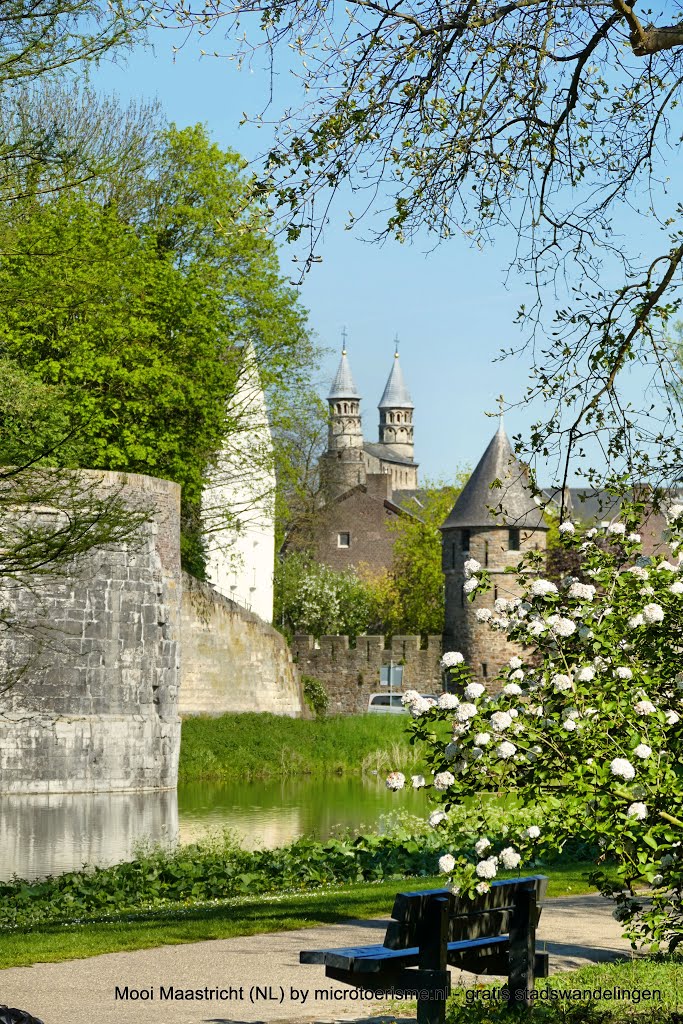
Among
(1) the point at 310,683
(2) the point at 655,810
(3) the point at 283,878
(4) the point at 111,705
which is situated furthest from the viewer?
(1) the point at 310,683

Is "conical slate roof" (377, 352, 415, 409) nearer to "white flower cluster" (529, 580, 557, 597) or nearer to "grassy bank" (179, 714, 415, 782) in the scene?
"grassy bank" (179, 714, 415, 782)

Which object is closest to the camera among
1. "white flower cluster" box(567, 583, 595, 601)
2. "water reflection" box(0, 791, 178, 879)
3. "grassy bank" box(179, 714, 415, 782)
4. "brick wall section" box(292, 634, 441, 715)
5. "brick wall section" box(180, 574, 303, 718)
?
"white flower cluster" box(567, 583, 595, 601)

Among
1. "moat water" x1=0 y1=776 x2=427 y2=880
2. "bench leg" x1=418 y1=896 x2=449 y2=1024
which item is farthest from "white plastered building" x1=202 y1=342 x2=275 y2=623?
"bench leg" x1=418 y1=896 x2=449 y2=1024

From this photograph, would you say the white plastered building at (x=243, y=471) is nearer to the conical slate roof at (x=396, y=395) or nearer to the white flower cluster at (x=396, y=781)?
the white flower cluster at (x=396, y=781)

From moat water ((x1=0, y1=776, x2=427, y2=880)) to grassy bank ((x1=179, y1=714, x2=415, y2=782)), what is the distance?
1.87 metres

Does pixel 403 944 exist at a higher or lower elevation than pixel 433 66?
lower

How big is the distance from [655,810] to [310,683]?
3014 cm

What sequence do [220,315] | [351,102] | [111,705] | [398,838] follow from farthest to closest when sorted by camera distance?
[220,315]
[111,705]
[398,838]
[351,102]

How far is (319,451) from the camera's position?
51531mm

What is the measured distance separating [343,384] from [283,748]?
310ft

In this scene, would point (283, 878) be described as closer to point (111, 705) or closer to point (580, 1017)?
point (580, 1017)

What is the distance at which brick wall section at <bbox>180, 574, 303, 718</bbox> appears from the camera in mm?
28031

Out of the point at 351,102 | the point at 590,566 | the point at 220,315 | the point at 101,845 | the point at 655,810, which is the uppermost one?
the point at 220,315

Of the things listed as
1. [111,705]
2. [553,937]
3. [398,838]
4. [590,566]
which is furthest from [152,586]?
[590,566]
